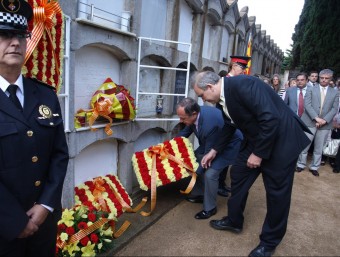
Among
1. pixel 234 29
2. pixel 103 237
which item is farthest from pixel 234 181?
pixel 234 29

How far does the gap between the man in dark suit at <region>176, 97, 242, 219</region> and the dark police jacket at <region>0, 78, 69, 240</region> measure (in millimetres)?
2036

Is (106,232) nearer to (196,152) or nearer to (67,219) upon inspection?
(67,219)

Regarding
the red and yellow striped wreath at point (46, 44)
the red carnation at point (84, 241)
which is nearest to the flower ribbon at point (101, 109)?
the red and yellow striped wreath at point (46, 44)

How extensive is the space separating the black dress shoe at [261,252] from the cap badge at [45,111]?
2.15 metres

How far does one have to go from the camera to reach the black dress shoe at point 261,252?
262cm

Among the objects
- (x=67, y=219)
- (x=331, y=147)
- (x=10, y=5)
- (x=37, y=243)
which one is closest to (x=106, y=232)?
(x=67, y=219)

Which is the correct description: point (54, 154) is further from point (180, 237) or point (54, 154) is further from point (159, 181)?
point (159, 181)

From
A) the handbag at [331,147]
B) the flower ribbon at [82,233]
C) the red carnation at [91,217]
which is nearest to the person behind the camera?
the flower ribbon at [82,233]

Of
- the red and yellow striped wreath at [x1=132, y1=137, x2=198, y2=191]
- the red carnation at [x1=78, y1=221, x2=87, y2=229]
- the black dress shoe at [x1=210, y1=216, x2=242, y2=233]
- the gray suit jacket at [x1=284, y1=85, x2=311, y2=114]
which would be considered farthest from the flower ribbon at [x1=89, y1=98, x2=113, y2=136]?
the gray suit jacket at [x1=284, y1=85, x2=311, y2=114]

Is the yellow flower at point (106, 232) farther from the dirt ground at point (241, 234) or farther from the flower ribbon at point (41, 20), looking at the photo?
the flower ribbon at point (41, 20)

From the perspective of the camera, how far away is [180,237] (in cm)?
301

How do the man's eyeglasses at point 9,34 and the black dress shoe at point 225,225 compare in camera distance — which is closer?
the man's eyeglasses at point 9,34

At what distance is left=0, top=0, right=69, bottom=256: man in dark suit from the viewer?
144 cm

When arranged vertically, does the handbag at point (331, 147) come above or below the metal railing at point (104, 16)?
below
